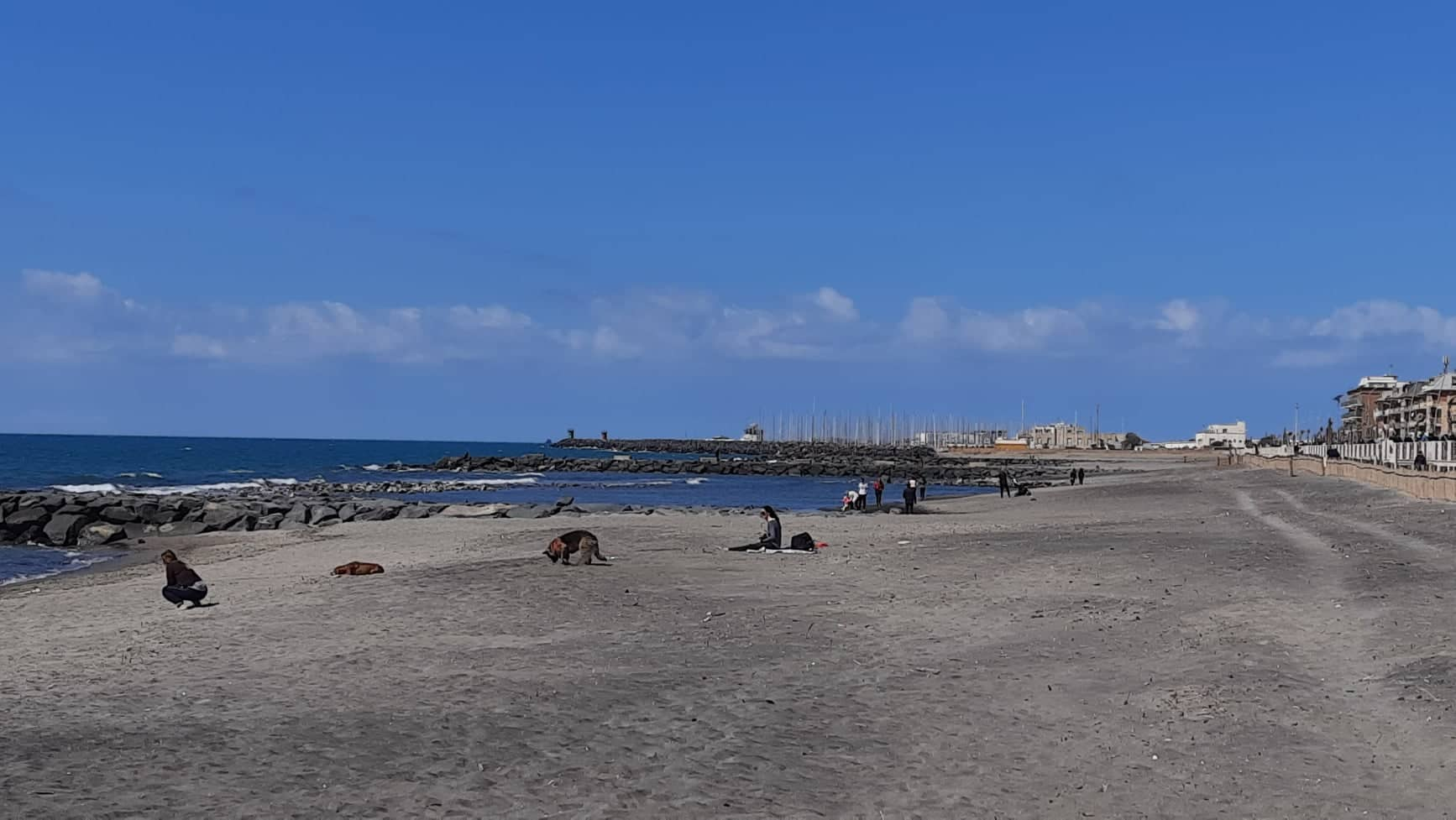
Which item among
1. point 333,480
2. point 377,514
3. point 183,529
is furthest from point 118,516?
point 333,480

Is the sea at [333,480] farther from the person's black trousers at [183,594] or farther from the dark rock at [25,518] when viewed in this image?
the person's black trousers at [183,594]

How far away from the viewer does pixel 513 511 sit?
43.3 metres

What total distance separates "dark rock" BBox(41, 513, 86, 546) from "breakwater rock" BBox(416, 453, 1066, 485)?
6246 cm

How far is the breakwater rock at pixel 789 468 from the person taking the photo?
96625 millimetres

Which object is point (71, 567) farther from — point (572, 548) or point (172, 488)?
point (172, 488)

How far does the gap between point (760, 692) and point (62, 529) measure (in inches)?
1281

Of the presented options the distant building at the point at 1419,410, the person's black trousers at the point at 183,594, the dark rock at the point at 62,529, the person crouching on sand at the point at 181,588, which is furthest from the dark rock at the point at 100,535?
the distant building at the point at 1419,410

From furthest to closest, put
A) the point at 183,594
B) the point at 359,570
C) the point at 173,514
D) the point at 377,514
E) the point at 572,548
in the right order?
1. the point at 377,514
2. the point at 173,514
3. the point at 359,570
4. the point at 572,548
5. the point at 183,594

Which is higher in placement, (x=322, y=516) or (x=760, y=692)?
(x=322, y=516)

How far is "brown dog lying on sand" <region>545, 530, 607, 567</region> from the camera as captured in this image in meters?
20.8

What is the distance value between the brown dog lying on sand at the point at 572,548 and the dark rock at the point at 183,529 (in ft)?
71.9

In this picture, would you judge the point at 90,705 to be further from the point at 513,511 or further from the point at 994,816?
the point at 513,511

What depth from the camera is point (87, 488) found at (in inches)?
2559

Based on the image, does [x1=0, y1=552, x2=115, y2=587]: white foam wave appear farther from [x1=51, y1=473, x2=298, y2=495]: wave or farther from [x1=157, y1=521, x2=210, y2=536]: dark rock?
[x1=51, y1=473, x2=298, y2=495]: wave
